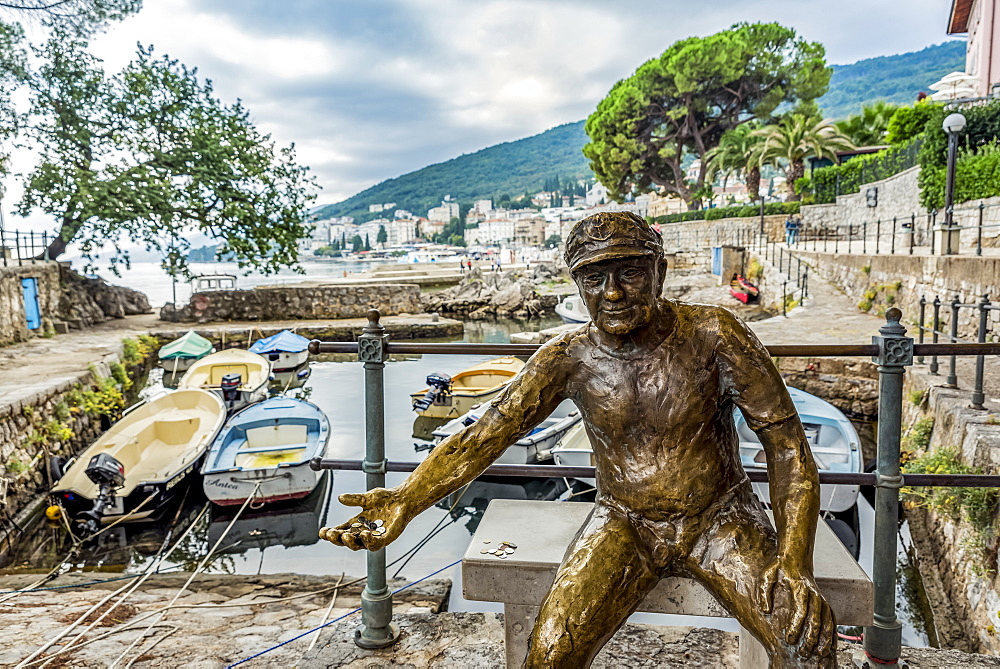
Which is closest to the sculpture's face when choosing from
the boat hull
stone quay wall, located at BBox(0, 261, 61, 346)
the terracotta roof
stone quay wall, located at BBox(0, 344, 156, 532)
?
the boat hull

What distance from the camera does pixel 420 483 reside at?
5.53 feet

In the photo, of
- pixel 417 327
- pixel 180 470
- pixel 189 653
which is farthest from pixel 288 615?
pixel 417 327

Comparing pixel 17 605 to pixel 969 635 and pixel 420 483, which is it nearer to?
pixel 420 483

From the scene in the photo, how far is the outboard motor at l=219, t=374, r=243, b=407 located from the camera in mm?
12945

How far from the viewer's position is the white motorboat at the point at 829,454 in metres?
6.83

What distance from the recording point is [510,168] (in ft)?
591

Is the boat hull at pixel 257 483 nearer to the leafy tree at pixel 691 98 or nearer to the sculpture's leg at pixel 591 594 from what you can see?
the sculpture's leg at pixel 591 594

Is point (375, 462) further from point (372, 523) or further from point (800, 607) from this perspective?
point (800, 607)

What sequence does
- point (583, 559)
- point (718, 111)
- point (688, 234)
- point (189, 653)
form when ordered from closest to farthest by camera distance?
point (583, 559)
point (189, 653)
point (688, 234)
point (718, 111)

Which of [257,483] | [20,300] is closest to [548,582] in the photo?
[257,483]

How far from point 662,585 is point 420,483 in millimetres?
682

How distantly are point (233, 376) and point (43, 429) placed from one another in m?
4.32

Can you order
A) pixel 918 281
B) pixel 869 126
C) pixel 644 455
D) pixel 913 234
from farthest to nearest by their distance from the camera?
pixel 869 126 → pixel 913 234 → pixel 918 281 → pixel 644 455

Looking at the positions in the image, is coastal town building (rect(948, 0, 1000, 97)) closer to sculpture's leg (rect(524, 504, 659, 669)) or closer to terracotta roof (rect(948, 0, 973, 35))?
terracotta roof (rect(948, 0, 973, 35))
